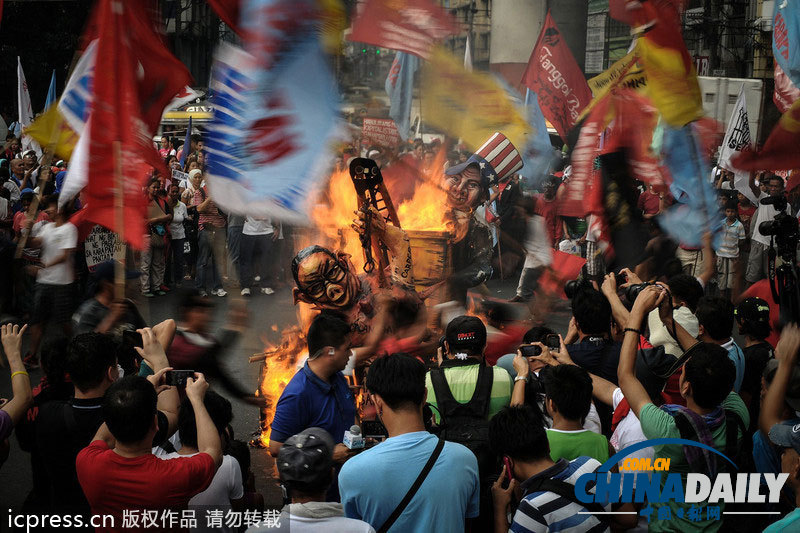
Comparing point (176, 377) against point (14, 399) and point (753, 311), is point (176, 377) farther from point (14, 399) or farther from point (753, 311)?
point (753, 311)

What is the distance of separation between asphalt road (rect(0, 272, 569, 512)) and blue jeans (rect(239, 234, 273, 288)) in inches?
13.3

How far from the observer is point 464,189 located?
8133mm

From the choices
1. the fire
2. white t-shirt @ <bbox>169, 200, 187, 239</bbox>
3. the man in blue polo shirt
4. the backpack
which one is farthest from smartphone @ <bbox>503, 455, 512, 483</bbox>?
white t-shirt @ <bbox>169, 200, 187, 239</bbox>

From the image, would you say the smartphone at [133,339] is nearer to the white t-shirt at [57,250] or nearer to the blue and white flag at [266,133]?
the blue and white flag at [266,133]

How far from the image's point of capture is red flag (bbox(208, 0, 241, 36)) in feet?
22.1

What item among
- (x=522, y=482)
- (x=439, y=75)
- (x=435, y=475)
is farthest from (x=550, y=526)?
(x=439, y=75)

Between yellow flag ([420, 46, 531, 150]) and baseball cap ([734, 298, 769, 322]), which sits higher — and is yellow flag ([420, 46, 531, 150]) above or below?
above

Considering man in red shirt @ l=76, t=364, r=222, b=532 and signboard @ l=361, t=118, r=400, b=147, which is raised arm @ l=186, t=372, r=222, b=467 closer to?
man in red shirt @ l=76, t=364, r=222, b=532

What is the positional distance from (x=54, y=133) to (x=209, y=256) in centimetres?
506

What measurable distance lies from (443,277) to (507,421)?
4.18 m

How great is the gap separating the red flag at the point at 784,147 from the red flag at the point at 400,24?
9.92 feet

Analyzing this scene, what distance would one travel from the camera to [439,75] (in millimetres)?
8102

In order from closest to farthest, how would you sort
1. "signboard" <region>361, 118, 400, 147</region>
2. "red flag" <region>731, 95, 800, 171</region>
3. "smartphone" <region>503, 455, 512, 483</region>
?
"smartphone" <region>503, 455, 512, 483</region>
"red flag" <region>731, 95, 800, 171</region>
"signboard" <region>361, 118, 400, 147</region>

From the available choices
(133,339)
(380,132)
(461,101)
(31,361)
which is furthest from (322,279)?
(31,361)
